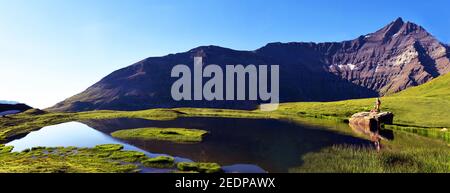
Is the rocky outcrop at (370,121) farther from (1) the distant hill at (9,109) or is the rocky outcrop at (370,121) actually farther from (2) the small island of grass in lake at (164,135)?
(1) the distant hill at (9,109)

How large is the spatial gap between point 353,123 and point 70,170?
77617 mm

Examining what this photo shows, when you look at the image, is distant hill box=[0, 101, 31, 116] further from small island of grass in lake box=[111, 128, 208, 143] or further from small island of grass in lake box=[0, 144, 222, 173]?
small island of grass in lake box=[0, 144, 222, 173]

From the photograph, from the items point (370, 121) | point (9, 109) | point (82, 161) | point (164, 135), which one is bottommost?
point (82, 161)

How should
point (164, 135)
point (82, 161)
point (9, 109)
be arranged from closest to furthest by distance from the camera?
point (82, 161) < point (164, 135) < point (9, 109)

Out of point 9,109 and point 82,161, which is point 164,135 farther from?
point 9,109

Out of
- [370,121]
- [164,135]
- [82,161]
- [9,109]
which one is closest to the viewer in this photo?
[82,161]

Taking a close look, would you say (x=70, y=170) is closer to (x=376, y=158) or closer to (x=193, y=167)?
(x=193, y=167)

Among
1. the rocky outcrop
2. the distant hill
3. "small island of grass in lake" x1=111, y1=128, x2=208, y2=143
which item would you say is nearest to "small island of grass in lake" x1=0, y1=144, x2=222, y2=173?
"small island of grass in lake" x1=111, y1=128, x2=208, y2=143

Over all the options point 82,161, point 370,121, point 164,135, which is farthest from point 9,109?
point 370,121

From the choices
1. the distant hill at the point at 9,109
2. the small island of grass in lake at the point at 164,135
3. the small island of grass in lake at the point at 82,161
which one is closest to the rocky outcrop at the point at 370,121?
the small island of grass in lake at the point at 164,135

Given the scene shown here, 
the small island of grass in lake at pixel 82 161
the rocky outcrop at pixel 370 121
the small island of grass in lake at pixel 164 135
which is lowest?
the small island of grass in lake at pixel 82 161

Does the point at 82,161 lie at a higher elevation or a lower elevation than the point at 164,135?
lower
